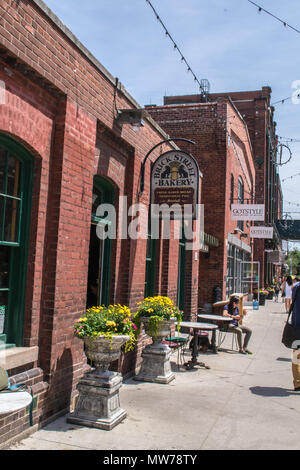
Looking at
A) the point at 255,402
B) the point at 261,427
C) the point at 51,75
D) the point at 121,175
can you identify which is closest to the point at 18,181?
the point at 51,75

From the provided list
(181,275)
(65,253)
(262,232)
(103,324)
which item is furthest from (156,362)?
(262,232)

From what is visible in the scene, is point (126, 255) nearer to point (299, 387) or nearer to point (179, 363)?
point (179, 363)

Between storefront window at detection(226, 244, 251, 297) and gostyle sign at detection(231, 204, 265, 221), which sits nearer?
gostyle sign at detection(231, 204, 265, 221)

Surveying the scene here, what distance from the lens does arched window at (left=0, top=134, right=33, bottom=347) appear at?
15.1ft

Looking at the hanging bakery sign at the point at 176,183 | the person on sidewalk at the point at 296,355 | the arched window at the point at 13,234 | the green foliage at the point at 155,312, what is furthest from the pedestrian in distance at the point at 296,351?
the arched window at the point at 13,234

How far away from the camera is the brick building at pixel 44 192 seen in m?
4.50

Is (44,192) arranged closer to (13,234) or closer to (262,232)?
(13,234)

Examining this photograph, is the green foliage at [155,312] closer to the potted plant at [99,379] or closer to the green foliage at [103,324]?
the green foliage at [103,324]

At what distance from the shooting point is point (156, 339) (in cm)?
734

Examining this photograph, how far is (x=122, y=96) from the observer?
7.07 meters

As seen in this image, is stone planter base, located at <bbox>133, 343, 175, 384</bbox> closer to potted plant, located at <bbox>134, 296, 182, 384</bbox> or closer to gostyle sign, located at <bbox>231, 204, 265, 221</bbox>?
potted plant, located at <bbox>134, 296, 182, 384</bbox>

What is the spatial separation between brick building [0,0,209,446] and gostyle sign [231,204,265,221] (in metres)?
10.4

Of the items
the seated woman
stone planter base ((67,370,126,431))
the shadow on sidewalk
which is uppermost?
the seated woman

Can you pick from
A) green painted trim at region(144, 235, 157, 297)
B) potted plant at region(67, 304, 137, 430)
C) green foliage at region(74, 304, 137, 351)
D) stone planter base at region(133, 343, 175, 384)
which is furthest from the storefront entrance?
green painted trim at region(144, 235, 157, 297)
